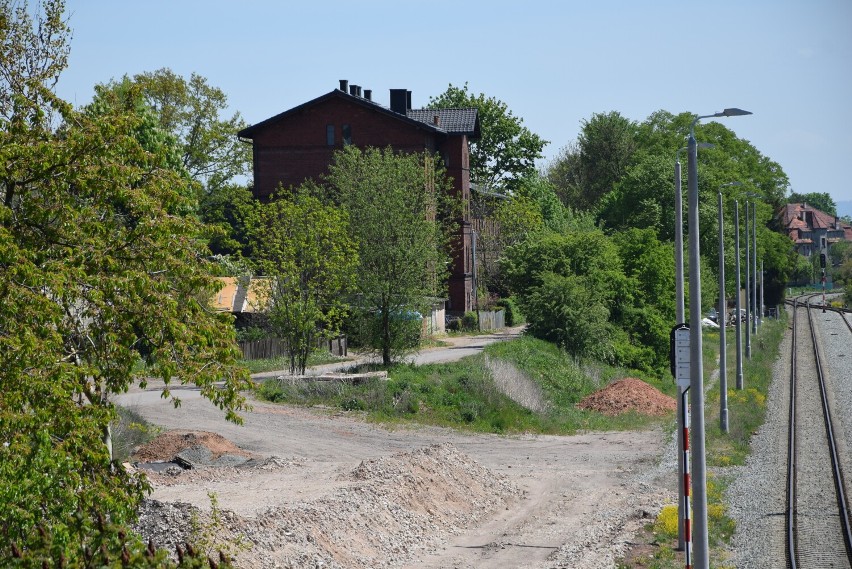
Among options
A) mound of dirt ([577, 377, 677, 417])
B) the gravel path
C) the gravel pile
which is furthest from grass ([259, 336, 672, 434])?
the gravel pile

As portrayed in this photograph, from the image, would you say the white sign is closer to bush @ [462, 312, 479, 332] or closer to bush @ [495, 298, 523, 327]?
bush @ [462, 312, 479, 332]

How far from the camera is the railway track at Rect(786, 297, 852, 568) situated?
18.4 metres

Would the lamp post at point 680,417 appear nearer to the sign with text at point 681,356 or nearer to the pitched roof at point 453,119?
the sign with text at point 681,356

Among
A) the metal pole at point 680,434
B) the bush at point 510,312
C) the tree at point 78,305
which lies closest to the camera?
the tree at point 78,305

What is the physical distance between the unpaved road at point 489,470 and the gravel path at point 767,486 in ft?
5.61

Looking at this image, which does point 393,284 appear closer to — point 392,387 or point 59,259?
point 392,387

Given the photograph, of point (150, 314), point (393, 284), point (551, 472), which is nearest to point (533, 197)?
point (393, 284)

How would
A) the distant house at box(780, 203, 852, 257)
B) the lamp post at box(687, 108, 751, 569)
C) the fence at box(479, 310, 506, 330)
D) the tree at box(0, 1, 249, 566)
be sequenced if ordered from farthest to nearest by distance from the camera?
1. the distant house at box(780, 203, 852, 257)
2. the fence at box(479, 310, 506, 330)
3. the lamp post at box(687, 108, 751, 569)
4. the tree at box(0, 1, 249, 566)

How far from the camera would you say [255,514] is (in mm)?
17234

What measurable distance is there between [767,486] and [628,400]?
14.4 metres

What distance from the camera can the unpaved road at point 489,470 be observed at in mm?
18750

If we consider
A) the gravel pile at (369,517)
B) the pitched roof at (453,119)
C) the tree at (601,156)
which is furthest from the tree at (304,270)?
the tree at (601,156)

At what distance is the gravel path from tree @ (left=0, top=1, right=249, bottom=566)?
32.8 feet

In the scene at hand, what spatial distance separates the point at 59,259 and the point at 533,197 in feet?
271
